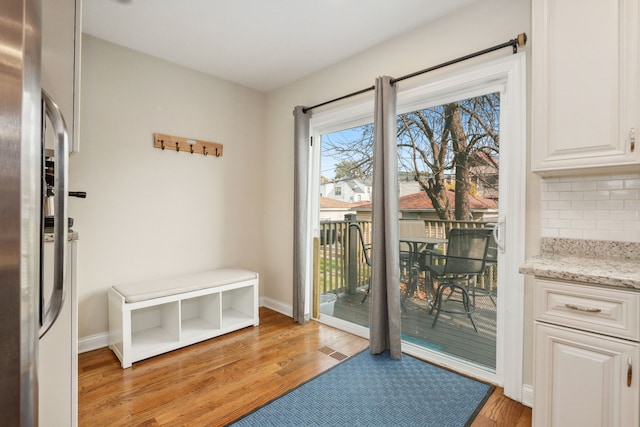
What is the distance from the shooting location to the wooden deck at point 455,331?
218 cm

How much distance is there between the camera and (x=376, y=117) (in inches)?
95.0

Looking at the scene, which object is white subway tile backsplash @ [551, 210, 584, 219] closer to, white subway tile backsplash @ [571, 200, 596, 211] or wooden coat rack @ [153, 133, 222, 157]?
white subway tile backsplash @ [571, 200, 596, 211]

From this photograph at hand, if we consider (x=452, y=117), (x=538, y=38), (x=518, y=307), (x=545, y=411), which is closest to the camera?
(x=545, y=411)

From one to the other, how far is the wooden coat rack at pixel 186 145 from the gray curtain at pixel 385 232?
1.69 meters

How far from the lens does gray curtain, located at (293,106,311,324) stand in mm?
3062

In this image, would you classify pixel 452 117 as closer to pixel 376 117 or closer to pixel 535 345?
pixel 376 117

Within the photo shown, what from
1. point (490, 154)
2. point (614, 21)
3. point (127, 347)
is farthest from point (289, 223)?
point (614, 21)

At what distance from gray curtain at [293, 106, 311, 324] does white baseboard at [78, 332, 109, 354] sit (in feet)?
5.24

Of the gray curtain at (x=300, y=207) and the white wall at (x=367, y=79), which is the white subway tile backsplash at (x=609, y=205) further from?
the gray curtain at (x=300, y=207)

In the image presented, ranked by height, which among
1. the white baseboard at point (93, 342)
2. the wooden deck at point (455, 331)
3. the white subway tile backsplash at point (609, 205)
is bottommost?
the white baseboard at point (93, 342)

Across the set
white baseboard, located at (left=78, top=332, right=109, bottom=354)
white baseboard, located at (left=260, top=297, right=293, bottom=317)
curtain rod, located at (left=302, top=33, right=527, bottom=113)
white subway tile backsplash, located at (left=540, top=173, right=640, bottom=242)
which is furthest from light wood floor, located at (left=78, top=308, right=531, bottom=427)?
curtain rod, located at (left=302, top=33, right=527, bottom=113)

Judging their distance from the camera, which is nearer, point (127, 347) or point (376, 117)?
point (127, 347)

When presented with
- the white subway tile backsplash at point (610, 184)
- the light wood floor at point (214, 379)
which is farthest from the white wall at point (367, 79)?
the light wood floor at point (214, 379)

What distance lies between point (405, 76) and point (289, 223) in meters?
1.81
